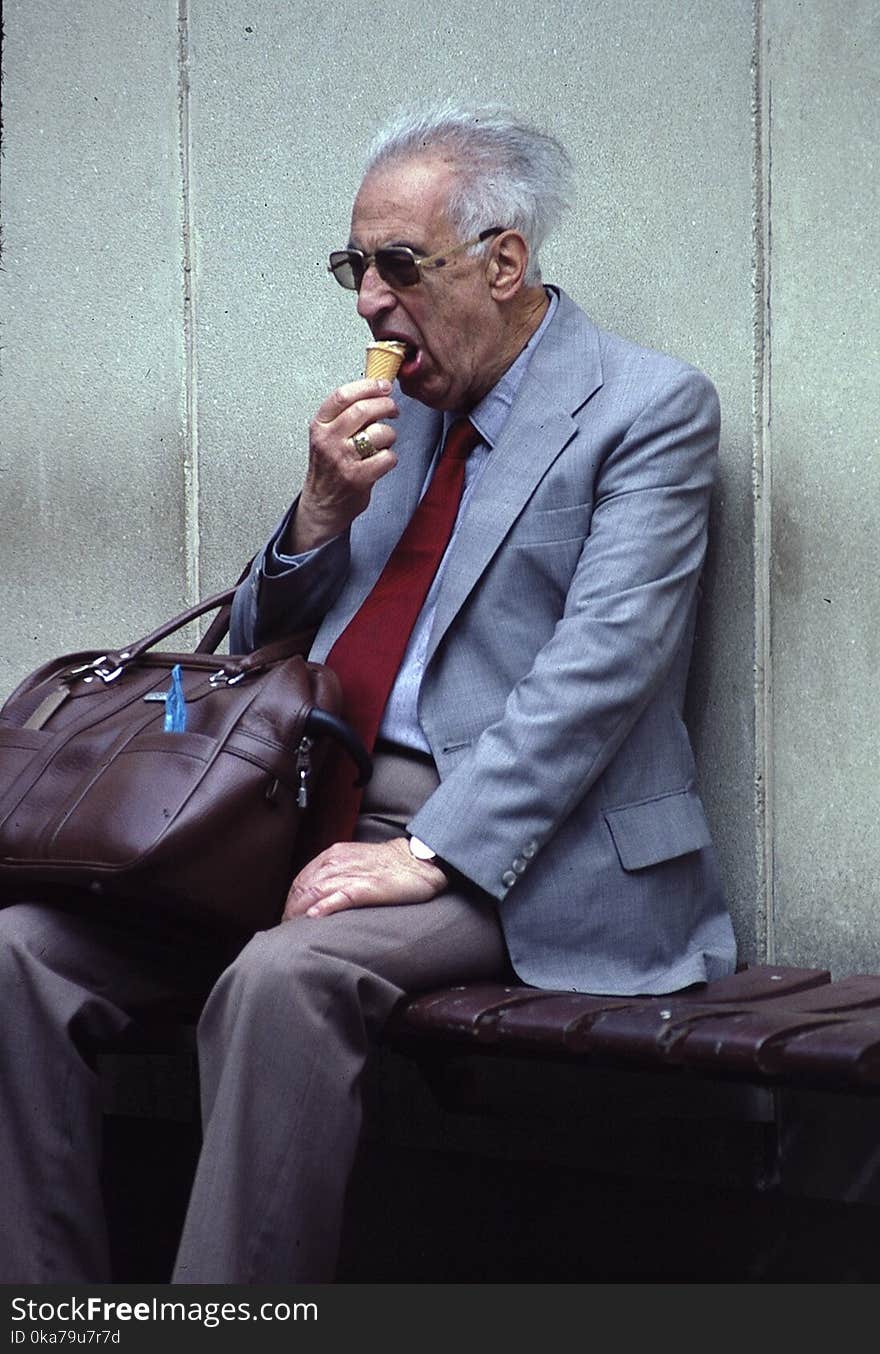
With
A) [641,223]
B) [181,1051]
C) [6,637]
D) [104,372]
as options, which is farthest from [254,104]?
[181,1051]

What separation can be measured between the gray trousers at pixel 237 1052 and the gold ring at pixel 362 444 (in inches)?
20.2

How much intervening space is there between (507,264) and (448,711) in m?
0.77

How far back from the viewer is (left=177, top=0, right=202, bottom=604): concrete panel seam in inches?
153

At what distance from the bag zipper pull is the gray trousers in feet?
0.67

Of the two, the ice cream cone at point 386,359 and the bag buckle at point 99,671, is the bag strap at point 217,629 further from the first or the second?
the ice cream cone at point 386,359

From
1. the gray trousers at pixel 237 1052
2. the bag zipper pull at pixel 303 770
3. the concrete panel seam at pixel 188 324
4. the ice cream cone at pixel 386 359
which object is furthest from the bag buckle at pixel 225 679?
the concrete panel seam at pixel 188 324

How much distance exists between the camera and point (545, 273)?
338 cm

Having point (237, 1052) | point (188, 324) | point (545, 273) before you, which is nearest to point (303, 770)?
point (237, 1052)

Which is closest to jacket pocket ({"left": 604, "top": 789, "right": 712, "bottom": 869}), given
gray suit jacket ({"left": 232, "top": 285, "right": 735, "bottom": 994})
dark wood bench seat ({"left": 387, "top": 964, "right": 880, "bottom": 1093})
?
gray suit jacket ({"left": 232, "top": 285, "right": 735, "bottom": 994})

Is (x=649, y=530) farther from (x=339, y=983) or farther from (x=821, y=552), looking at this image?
(x=339, y=983)

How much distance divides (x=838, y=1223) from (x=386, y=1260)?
3.03 feet

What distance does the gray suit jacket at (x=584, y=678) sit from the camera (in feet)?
8.81

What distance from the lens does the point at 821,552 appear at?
303 centimetres

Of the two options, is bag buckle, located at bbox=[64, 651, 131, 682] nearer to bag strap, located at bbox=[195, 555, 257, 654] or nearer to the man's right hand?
bag strap, located at bbox=[195, 555, 257, 654]
